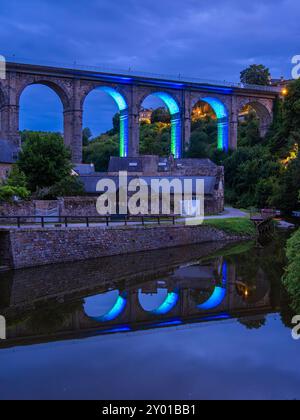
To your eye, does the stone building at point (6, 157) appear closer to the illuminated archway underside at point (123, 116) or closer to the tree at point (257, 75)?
the illuminated archway underside at point (123, 116)

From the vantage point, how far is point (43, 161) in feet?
101

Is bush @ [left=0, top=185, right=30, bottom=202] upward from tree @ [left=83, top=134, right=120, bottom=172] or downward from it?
downward

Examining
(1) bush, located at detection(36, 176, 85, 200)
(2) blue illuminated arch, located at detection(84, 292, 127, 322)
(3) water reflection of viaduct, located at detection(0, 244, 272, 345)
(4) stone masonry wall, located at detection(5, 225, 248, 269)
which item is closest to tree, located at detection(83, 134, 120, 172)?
(1) bush, located at detection(36, 176, 85, 200)

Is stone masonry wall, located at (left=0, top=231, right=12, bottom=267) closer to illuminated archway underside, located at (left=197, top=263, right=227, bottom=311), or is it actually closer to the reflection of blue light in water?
the reflection of blue light in water

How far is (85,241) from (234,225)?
12.0m

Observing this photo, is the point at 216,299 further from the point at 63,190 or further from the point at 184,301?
the point at 63,190

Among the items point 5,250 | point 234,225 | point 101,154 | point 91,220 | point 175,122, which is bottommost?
point 5,250

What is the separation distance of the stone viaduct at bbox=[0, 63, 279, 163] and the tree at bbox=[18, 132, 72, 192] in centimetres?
1238

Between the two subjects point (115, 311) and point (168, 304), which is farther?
point (168, 304)

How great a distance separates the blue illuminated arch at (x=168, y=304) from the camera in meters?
14.2

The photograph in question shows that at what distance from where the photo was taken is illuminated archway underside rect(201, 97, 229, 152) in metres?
59.5

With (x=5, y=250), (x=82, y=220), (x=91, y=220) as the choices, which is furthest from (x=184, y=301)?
(x=91, y=220)

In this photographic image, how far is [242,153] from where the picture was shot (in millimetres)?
51469
